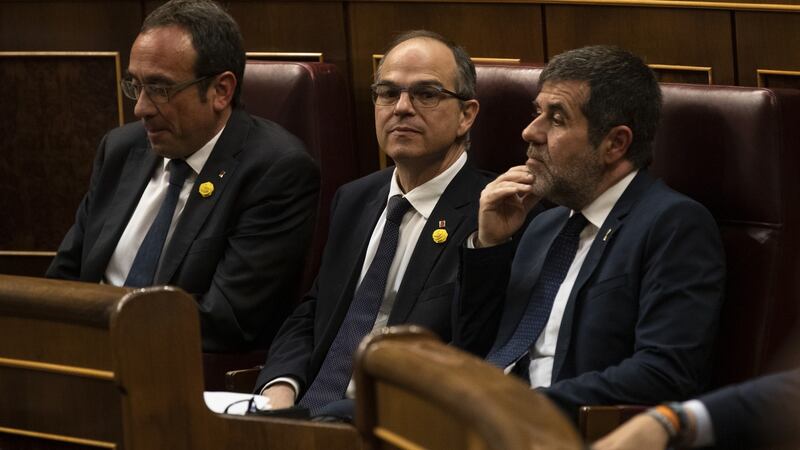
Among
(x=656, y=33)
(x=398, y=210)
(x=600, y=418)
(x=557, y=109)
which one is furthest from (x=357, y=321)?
(x=656, y=33)

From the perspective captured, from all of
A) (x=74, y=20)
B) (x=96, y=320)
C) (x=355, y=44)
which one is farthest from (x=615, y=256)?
(x=74, y=20)

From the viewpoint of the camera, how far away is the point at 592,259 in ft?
7.09

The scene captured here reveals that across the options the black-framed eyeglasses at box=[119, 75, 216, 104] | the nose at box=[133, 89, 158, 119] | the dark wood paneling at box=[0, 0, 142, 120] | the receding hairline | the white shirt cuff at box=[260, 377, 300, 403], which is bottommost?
the white shirt cuff at box=[260, 377, 300, 403]

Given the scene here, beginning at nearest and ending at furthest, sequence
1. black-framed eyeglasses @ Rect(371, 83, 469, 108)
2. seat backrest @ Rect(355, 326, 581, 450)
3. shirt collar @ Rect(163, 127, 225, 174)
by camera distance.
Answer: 1. seat backrest @ Rect(355, 326, 581, 450)
2. black-framed eyeglasses @ Rect(371, 83, 469, 108)
3. shirt collar @ Rect(163, 127, 225, 174)

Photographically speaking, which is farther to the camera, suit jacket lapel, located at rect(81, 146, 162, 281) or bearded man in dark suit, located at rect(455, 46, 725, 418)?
suit jacket lapel, located at rect(81, 146, 162, 281)

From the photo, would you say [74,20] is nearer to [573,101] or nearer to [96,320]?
[573,101]

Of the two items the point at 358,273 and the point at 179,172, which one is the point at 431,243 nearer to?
the point at 358,273

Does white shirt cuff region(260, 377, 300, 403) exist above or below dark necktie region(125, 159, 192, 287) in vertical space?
below

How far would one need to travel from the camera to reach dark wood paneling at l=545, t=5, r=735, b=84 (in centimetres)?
284

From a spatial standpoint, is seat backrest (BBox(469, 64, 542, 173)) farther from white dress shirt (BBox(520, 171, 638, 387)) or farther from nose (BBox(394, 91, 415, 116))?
white dress shirt (BBox(520, 171, 638, 387))

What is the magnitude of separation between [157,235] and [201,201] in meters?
0.12

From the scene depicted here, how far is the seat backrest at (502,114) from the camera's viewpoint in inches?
101

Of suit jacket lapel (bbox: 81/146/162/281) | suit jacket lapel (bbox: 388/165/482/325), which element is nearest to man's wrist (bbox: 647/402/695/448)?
suit jacket lapel (bbox: 388/165/482/325)

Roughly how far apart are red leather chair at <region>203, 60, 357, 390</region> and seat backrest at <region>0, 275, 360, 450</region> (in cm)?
114
